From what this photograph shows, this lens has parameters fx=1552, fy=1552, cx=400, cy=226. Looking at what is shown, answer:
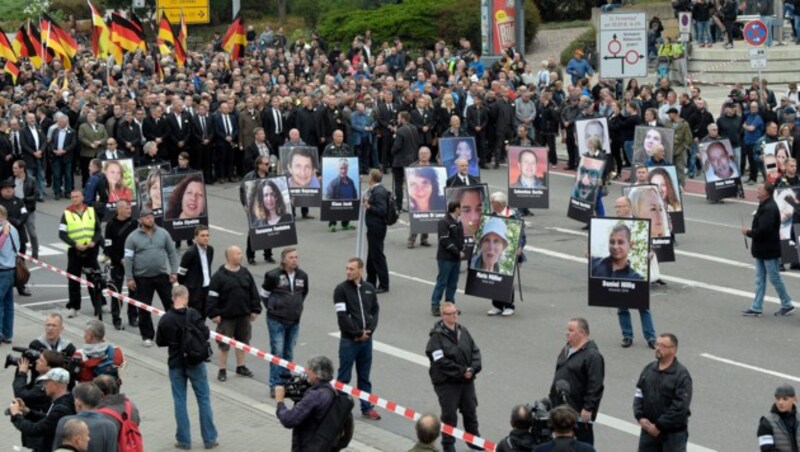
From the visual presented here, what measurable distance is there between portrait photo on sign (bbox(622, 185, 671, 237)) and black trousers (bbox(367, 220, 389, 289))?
3456mm

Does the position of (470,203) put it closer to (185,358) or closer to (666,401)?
(185,358)

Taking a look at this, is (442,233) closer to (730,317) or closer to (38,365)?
(730,317)

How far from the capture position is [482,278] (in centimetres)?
1988

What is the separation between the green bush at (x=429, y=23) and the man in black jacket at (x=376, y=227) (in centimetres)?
2936

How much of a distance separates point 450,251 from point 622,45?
47.3 feet

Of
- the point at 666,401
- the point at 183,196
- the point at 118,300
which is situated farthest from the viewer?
the point at 183,196

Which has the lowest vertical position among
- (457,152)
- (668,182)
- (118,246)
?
(118,246)

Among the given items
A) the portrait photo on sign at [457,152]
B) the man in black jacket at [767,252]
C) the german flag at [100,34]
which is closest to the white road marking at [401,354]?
the man in black jacket at [767,252]

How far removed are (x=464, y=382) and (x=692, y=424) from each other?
2487mm

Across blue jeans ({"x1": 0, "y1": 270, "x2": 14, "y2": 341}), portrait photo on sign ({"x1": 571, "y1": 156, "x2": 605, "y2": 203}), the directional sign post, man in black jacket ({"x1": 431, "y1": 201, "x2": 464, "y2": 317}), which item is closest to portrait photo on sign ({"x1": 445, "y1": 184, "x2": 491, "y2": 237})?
man in black jacket ({"x1": 431, "y1": 201, "x2": 464, "y2": 317})

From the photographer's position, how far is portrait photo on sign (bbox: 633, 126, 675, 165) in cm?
2731

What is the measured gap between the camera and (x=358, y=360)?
1597 cm

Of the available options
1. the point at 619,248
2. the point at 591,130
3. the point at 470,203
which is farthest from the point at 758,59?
the point at 619,248

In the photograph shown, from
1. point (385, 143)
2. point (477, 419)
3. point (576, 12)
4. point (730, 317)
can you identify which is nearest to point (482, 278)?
point (730, 317)
